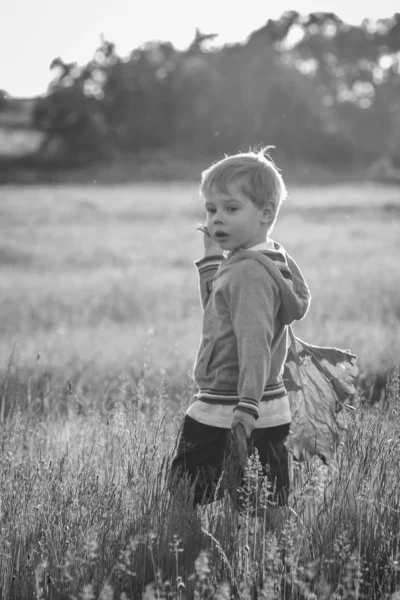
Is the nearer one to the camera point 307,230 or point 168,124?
point 307,230

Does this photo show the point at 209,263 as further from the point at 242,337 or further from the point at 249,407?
the point at 249,407

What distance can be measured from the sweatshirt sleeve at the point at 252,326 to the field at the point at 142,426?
0.39m

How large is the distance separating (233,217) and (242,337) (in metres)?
0.43

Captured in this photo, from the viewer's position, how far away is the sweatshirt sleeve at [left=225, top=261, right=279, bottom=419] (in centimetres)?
276

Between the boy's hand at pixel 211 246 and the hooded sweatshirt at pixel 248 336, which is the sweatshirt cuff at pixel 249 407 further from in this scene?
the boy's hand at pixel 211 246

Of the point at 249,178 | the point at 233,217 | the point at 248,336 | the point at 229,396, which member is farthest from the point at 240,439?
the point at 249,178

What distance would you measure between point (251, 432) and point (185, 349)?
452 centimetres

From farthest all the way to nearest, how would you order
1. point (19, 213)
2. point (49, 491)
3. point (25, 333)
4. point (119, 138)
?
1. point (119, 138)
2. point (19, 213)
3. point (25, 333)
4. point (49, 491)

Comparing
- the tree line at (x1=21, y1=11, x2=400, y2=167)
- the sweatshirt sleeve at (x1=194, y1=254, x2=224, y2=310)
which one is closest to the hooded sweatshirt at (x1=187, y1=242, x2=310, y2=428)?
the sweatshirt sleeve at (x1=194, y1=254, x2=224, y2=310)

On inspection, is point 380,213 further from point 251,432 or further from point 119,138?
point 251,432

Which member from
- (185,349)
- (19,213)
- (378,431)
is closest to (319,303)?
(185,349)

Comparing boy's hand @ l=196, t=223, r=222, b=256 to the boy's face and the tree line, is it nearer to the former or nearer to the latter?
the boy's face

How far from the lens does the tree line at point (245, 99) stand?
121ft

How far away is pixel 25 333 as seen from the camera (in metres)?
9.30
